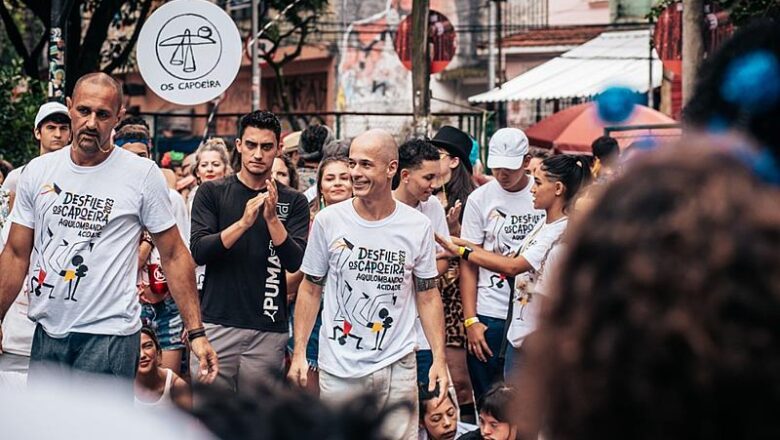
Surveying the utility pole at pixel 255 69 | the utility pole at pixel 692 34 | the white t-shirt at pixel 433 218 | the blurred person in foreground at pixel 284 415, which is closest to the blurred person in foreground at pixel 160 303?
the white t-shirt at pixel 433 218

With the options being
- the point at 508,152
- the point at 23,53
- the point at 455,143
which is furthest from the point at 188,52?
the point at 23,53

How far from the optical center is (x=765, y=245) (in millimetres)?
1381

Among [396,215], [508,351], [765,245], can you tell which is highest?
[765,245]

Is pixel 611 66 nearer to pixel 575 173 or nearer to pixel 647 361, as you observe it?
pixel 575 173

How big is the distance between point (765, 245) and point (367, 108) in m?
33.3

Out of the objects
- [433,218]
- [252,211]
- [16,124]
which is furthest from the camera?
[16,124]

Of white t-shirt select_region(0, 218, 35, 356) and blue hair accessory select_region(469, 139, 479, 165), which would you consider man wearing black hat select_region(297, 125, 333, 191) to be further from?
white t-shirt select_region(0, 218, 35, 356)

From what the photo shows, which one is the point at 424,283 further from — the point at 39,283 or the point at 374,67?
the point at 374,67

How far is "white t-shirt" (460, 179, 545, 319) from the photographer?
8672 mm

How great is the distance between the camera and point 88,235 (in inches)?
250

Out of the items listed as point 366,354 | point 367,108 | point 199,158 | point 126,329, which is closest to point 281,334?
point 366,354

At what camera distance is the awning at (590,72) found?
25.7 meters

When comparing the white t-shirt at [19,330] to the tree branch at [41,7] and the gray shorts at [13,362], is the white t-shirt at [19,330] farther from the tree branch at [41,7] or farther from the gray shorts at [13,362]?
the tree branch at [41,7]

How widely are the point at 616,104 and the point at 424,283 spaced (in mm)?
4631
